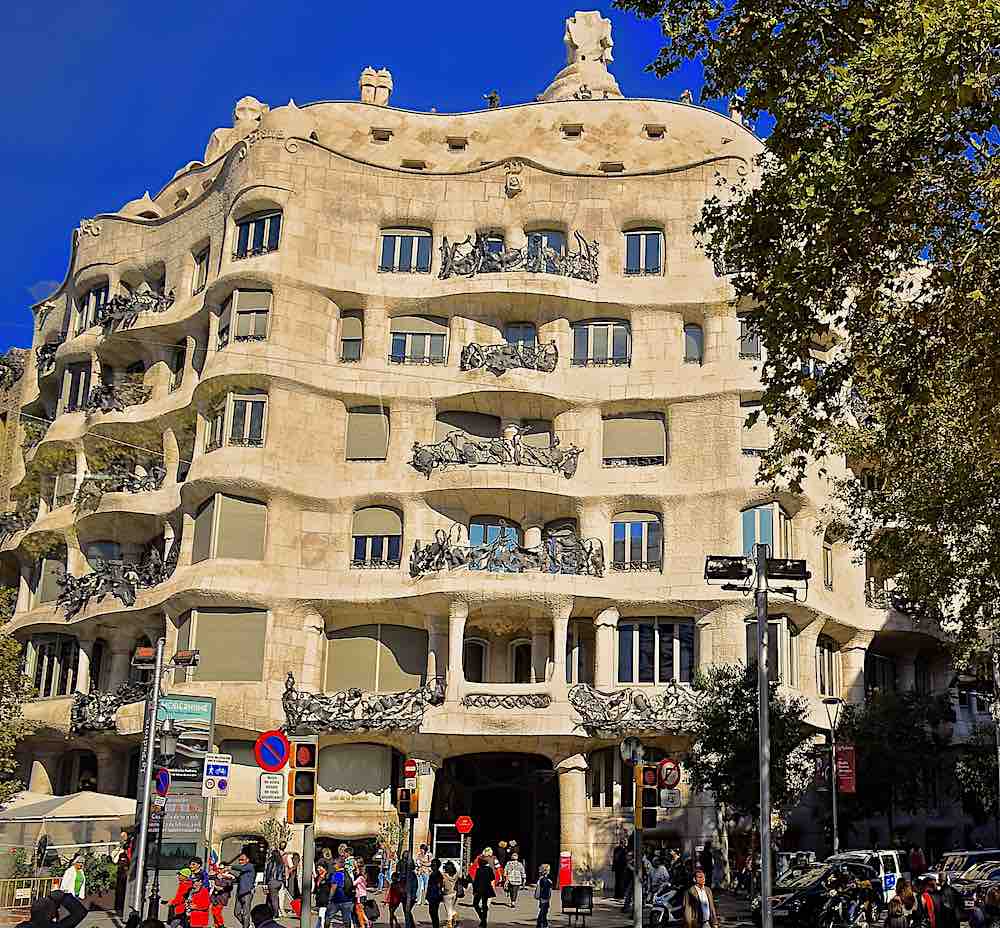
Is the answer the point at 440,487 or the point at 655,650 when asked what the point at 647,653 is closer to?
the point at 655,650

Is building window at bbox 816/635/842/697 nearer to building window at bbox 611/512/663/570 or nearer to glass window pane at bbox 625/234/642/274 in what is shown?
building window at bbox 611/512/663/570

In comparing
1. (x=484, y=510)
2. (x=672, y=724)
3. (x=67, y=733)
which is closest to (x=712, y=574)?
(x=672, y=724)

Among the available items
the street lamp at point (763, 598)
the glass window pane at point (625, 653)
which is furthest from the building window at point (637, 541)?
the street lamp at point (763, 598)

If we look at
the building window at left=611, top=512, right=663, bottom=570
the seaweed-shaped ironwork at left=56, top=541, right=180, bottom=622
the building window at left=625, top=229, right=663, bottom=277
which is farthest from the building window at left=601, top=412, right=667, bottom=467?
the seaweed-shaped ironwork at left=56, top=541, right=180, bottom=622

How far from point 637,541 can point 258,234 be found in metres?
16.3

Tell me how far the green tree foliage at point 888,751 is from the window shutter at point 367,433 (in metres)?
17.3

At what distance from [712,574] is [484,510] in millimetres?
20859

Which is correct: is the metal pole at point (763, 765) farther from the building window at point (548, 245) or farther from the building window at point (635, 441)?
the building window at point (548, 245)

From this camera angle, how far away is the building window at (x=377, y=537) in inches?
1829

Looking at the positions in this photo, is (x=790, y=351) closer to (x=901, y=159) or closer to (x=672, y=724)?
(x=901, y=159)

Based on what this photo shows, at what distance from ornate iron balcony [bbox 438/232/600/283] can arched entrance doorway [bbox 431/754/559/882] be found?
15950 millimetres

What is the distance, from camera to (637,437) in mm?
47562

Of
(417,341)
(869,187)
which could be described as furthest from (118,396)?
(869,187)

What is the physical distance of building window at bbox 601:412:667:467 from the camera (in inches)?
1861
